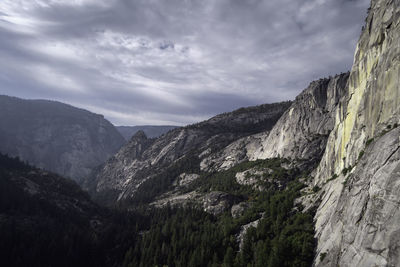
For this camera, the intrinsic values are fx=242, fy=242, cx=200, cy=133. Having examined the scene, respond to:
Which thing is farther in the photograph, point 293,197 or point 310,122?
point 310,122

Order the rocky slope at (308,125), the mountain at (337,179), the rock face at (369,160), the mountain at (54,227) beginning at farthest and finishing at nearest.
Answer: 1. the rocky slope at (308,125)
2. the mountain at (54,227)
3. the mountain at (337,179)
4. the rock face at (369,160)

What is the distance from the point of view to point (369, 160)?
133ft

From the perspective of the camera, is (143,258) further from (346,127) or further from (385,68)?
(385,68)

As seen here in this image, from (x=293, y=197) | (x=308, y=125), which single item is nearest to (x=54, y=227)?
(x=293, y=197)

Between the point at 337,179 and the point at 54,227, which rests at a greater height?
the point at 337,179

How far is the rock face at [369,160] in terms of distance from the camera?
102 feet

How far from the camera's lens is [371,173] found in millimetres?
38000

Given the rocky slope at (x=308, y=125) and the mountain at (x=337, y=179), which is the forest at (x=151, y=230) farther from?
the rocky slope at (x=308, y=125)

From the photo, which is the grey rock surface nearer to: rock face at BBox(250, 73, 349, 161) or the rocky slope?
the rocky slope

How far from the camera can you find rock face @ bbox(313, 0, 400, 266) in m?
31.1

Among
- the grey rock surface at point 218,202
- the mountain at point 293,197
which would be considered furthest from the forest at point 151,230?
the grey rock surface at point 218,202

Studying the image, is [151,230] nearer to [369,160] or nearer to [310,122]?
[369,160]

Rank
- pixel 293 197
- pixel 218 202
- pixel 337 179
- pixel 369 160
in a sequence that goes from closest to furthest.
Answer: pixel 369 160
pixel 337 179
pixel 293 197
pixel 218 202

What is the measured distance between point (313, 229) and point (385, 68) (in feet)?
127
